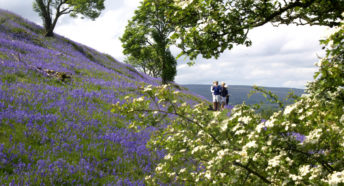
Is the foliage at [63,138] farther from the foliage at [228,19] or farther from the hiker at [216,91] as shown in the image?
the hiker at [216,91]

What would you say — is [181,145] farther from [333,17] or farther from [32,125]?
[32,125]

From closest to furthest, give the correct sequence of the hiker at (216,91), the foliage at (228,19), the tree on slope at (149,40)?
the foliage at (228,19) → the hiker at (216,91) → the tree on slope at (149,40)

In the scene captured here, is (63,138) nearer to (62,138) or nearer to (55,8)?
(62,138)

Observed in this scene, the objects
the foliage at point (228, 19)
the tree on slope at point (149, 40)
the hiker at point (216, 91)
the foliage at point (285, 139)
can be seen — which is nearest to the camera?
the foliage at point (285, 139)

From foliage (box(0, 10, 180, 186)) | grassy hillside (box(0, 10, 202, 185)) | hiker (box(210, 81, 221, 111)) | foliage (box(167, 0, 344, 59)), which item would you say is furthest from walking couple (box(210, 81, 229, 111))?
foliage (box(167, 0, 344, 59))

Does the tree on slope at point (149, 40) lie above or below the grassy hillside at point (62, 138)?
above

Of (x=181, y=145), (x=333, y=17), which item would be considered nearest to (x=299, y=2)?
(x=333, y=17)

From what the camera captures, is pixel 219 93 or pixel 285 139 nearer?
pixel 285 139

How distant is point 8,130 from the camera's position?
22.2 feet

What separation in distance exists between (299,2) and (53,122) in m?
7.42

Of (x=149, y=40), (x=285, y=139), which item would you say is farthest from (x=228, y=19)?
(x=149, y=40)

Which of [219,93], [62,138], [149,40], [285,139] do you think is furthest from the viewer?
[149,40]

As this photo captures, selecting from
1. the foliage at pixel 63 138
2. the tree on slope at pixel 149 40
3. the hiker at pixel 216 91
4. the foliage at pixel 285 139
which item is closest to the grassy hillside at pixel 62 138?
the foliage at pixel 63 138

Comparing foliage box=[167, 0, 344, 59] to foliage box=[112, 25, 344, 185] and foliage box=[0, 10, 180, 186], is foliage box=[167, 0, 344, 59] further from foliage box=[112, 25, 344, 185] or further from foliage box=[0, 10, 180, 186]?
foliage box=[0, 10, 180, 186]
